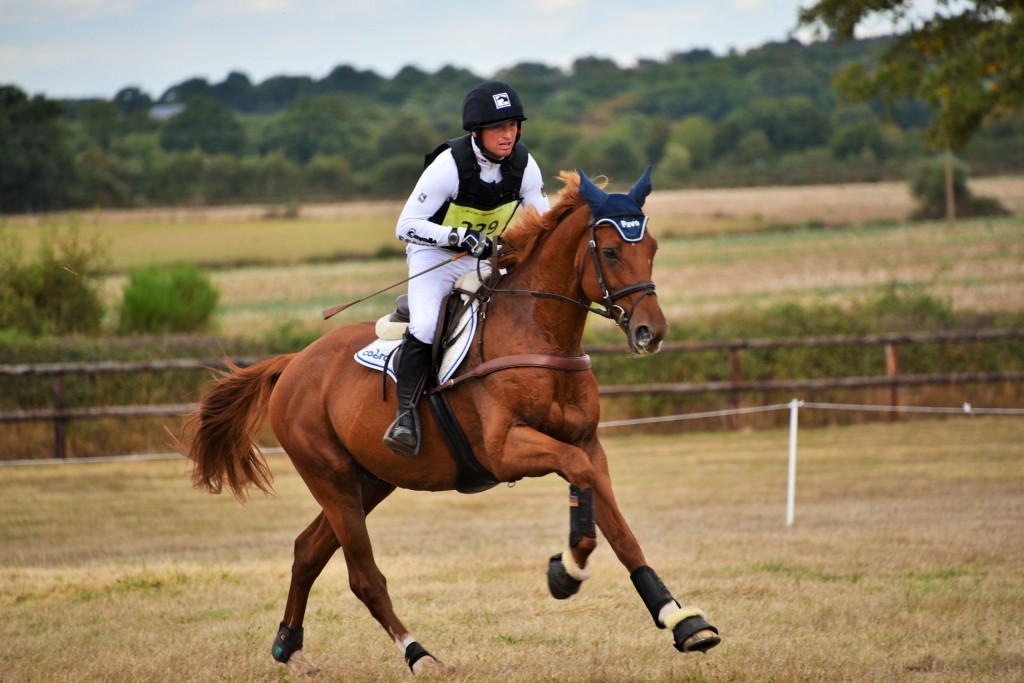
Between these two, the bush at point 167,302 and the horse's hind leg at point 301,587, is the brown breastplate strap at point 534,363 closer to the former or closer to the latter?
the horse's hind leg at point 301,587

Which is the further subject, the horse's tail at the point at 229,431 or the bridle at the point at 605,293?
the horse's tail at the point at 229,431

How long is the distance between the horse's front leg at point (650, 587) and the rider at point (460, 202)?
3.78ft

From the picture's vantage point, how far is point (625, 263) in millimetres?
5383

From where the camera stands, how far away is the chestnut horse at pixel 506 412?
208 inches

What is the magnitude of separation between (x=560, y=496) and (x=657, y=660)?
8.77 metres

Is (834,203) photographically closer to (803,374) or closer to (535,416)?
(803,374)

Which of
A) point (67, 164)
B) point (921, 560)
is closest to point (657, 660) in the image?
point (921, 560)

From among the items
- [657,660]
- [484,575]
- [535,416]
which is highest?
[535,416]

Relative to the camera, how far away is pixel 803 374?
1994 cm

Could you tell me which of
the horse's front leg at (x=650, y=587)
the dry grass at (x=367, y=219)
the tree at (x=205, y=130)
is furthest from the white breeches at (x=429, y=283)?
the tree at (x=205, y=130)

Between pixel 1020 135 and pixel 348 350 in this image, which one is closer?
pixel 348 350

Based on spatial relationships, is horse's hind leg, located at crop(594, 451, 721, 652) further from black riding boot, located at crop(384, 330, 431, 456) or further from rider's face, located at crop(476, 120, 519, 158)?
rider's face, located at crop(476, 120, 519, 158)

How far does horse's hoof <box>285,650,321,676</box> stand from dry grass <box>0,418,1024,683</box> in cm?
13

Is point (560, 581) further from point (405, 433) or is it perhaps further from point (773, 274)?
point (773, 274)
